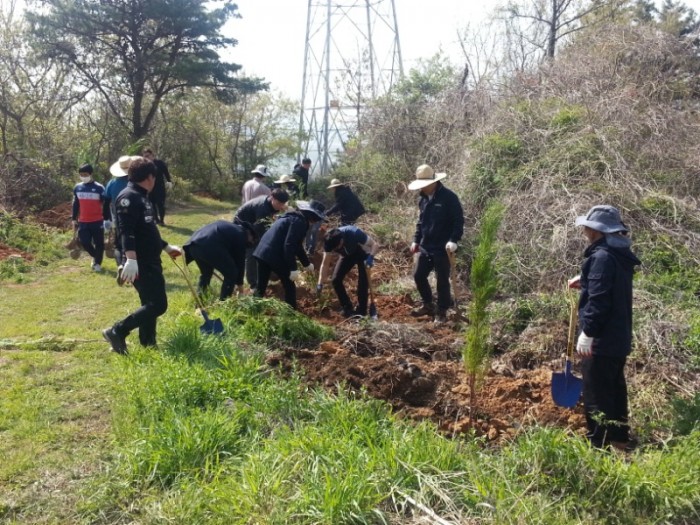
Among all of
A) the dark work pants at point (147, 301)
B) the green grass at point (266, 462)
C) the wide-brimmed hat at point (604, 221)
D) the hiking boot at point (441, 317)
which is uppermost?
the wide-brimmed hat at point (604, 221)

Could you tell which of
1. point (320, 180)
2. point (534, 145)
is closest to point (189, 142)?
point (320, 180)

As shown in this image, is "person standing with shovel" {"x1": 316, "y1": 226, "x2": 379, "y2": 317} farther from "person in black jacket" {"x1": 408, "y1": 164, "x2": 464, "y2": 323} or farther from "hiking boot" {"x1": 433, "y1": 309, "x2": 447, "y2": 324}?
"hiking boot" {"x1": 433, "y1": 309, "x2": 447, "y2": 324}

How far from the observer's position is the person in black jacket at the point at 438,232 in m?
6.76

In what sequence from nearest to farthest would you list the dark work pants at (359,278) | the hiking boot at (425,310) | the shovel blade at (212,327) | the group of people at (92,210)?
the shovel blade at (212,327) → the dark work pants at (359,278) → the hiking boot at (425,310) → the group of people at (92,210)

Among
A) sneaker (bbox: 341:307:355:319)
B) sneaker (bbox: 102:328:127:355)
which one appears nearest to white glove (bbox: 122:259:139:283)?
sneaker (bbox: 102:328:127:355)

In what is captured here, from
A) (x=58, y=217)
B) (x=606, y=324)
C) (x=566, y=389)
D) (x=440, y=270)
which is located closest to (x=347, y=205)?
(x=440, y=270)

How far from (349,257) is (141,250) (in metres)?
2.49

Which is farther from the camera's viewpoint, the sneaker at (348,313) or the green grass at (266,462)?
the sneaker at (348,313)

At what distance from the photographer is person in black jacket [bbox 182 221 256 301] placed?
6.31m

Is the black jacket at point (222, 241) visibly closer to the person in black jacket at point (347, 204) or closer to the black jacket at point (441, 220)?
the black jacket at point (441, 220)

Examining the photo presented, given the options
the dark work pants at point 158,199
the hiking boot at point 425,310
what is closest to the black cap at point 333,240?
the hiking boot at point 425,310

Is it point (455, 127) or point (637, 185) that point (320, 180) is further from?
point (637, 185)

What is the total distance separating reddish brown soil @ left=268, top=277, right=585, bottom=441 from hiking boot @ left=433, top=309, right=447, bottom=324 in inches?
7.2

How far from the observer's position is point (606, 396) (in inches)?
155
